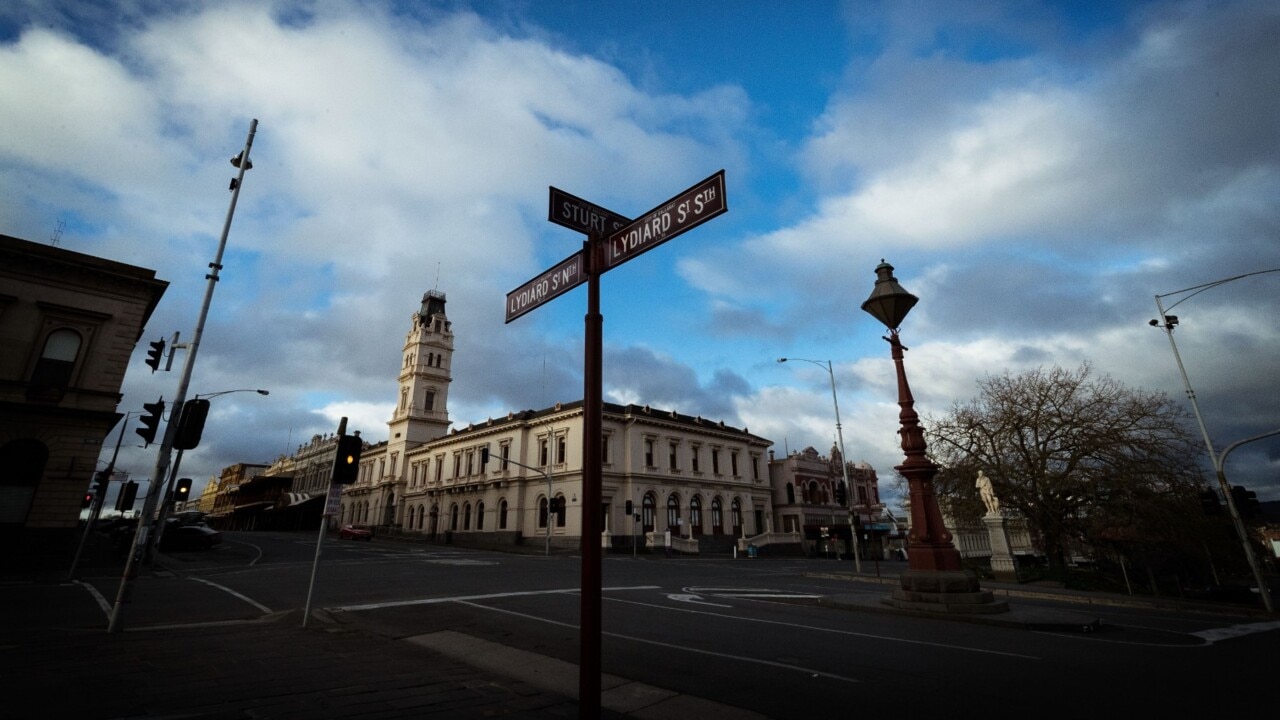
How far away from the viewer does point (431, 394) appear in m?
70.7

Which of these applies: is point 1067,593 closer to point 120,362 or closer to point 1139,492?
point 1139,492

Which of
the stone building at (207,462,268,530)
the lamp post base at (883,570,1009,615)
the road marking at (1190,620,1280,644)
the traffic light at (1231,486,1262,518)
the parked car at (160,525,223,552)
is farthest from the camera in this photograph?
the stone building at (207,462,268,530)

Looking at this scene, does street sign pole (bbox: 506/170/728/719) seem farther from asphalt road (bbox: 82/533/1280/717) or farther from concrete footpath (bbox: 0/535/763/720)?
asphalt road (bbox: 82/533/1280/717)

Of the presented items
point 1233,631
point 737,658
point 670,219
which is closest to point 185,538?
point 737,658

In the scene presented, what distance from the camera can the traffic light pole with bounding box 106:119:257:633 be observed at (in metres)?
8.58

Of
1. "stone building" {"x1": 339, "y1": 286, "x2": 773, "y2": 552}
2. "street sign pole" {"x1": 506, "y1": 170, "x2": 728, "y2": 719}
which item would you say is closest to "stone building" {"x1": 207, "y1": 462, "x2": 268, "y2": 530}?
"stone building" {"x1": 339, "y1": 286, "x2": 773, "y2": 552}

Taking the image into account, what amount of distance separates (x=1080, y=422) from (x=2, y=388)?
134ft

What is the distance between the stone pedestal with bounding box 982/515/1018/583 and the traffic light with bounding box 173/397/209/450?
75.1 feet

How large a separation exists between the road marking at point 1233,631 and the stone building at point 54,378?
3370 centimetres

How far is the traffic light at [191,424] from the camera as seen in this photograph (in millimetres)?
9914

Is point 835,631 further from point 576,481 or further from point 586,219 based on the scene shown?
point 576,481

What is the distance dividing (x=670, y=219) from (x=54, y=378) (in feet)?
96.3

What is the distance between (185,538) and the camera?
103 feet

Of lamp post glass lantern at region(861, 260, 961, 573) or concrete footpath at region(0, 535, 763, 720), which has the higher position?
lamp post glass lantern at region(861, 260, 961, 573)
